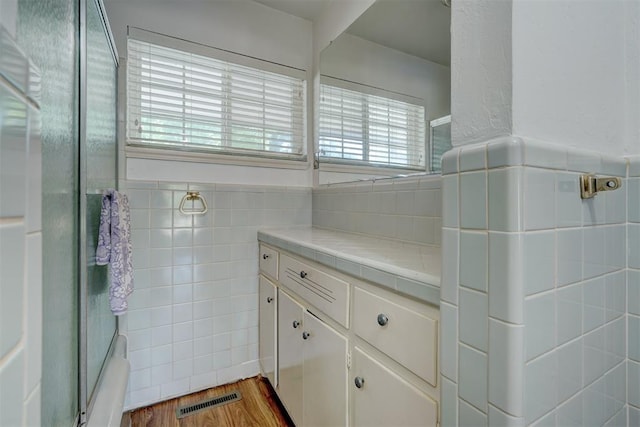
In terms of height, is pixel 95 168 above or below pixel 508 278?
above

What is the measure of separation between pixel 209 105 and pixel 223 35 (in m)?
0.44

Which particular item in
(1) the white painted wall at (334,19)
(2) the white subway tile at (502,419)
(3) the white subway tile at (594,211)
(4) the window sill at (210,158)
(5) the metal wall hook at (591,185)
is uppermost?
(1) the white painted wall at (334,19)

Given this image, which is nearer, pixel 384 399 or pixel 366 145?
pixel 384 399

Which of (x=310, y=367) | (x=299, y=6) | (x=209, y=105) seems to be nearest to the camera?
(x=310, y=367)

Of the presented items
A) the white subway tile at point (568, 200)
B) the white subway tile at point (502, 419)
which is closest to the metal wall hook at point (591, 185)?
the white subway tile at point (568, 200)

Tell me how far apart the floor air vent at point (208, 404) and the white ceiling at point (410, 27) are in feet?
6.54

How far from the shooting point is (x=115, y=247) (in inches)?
43.9

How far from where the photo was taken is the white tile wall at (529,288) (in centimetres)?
49

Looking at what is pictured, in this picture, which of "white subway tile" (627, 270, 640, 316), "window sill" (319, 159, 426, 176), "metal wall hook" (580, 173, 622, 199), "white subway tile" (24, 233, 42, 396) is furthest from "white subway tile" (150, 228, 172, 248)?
"white subway tile" (627, 270, 640, 316)

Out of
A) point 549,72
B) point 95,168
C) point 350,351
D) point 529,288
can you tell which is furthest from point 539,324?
point 95,168

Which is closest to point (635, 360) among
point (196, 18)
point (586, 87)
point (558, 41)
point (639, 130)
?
point (639, 130)

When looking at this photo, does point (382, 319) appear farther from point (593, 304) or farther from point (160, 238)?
point (160, 238)

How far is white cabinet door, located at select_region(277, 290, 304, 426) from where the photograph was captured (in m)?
1.32

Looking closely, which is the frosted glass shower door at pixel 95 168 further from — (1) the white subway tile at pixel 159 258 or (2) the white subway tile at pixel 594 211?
(2) the white subway tile at pixel 594 211
